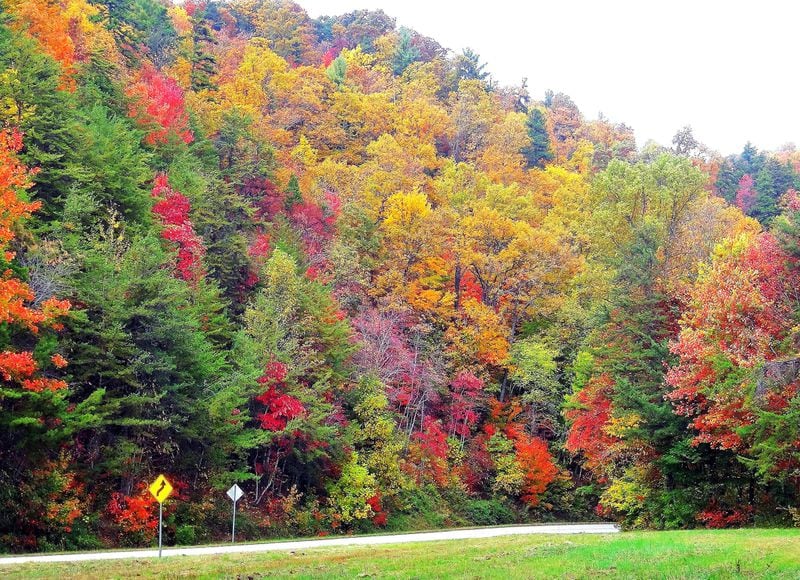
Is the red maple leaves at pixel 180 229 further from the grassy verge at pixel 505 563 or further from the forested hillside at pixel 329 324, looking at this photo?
the grassy verge at pixel 505 563

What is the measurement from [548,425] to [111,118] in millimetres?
34422

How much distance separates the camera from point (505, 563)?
14.9 m

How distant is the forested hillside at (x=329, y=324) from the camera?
2653 cm

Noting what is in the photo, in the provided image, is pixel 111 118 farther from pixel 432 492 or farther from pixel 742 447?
pixel 742 447

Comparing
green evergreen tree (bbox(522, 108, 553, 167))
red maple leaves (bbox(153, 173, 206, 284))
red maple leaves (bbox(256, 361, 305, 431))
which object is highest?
green evergreen tree (bbox(522, 108, 553, 167))

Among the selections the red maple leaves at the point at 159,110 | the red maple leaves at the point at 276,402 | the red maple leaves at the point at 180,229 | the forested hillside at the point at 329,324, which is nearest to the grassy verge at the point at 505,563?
the forested hillside at the point at 329,324

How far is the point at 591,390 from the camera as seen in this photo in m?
40.5

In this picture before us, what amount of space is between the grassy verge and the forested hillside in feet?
26.6

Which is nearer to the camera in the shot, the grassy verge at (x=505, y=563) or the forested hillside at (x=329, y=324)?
the grassy verge at (x=505, y=563)

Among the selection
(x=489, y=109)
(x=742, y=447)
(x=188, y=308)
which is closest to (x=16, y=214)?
(x=188, y=308)

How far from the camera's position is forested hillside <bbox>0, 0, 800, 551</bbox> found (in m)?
26.5

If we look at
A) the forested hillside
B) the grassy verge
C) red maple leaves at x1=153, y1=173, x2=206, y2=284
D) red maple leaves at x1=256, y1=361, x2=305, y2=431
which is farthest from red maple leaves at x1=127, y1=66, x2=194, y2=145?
the grassy verge

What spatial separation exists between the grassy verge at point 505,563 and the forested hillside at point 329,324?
8094mm

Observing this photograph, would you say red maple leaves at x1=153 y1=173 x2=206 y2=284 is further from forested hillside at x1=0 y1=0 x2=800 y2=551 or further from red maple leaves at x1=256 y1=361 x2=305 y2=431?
red maple leaves at x1=256 y1=361 x2=305 y2=431
